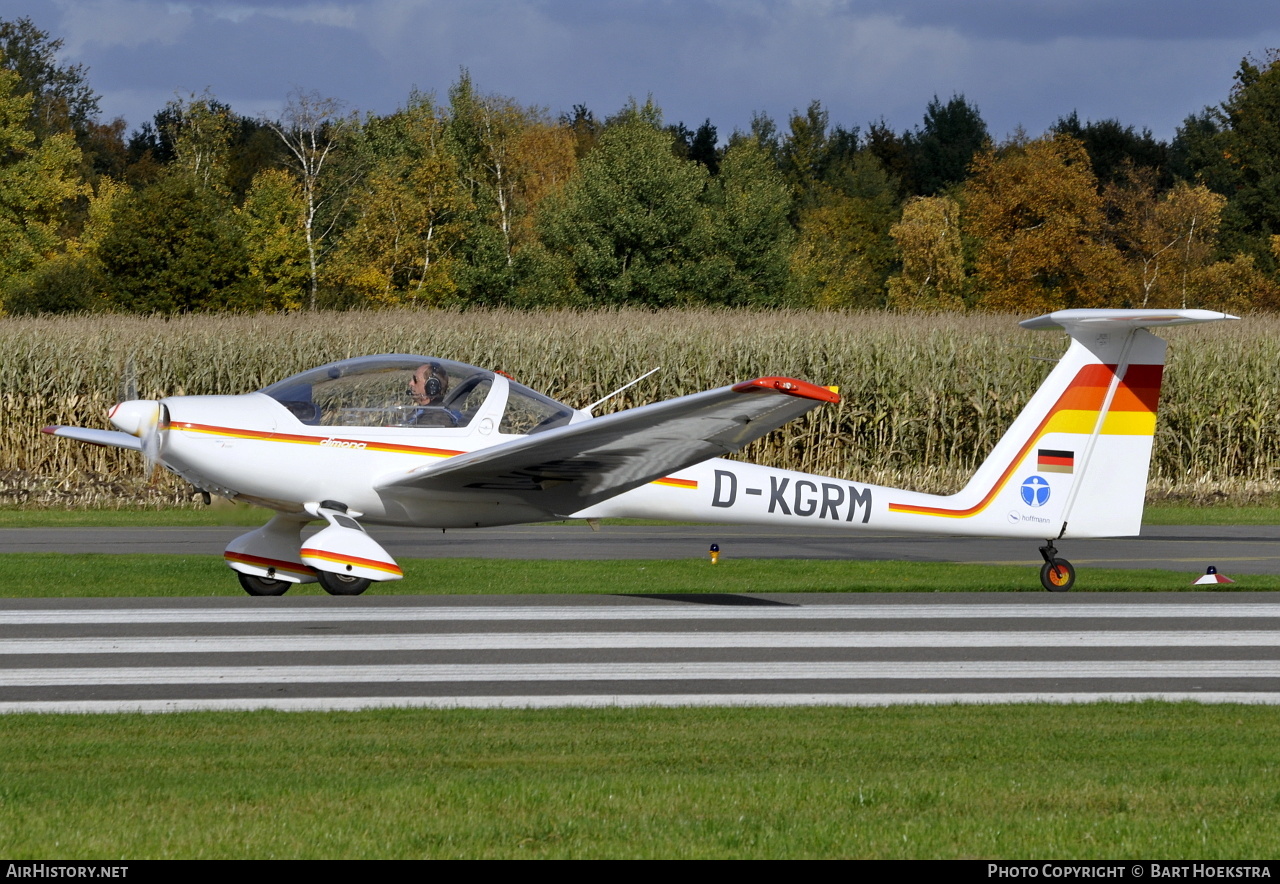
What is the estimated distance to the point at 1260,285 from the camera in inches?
2292

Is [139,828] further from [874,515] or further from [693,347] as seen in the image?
[693,347]

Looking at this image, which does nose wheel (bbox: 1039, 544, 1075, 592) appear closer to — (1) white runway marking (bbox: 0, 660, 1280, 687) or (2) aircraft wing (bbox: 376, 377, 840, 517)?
(2) aircraft wing (bbox: 376, 377, 840, 517)

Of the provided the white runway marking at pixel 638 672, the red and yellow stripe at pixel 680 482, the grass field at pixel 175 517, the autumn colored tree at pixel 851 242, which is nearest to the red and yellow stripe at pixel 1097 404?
the red and yellow stripe at pixel 680 482

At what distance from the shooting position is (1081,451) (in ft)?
42.0

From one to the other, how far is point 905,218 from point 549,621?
6001 cm

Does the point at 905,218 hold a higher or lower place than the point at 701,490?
higher

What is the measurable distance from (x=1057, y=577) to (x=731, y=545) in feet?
17.7

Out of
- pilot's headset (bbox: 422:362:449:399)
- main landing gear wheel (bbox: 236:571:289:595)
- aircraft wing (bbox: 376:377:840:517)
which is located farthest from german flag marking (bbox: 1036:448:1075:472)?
main landing gear wheel (bbox: 236:571:289:595)

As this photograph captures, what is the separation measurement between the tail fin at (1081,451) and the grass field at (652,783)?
5.21 m

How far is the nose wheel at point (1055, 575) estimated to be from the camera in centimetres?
1298

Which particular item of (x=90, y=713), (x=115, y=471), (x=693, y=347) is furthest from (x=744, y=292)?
(x=90, y=713)

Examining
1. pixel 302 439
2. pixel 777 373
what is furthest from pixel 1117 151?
pixel 302 439

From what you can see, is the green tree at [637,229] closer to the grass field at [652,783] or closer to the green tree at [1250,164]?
the green tree at [1250,164]

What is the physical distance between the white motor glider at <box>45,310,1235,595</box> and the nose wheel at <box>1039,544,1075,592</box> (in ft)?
0.07
